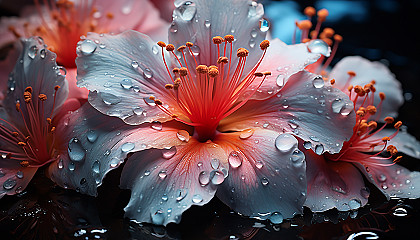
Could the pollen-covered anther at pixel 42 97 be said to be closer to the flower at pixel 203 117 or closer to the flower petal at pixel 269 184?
the flower at pixel 203 117

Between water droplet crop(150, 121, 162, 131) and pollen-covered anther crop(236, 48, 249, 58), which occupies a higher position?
pollen-covered anther crop(236, 48, 249, 58)

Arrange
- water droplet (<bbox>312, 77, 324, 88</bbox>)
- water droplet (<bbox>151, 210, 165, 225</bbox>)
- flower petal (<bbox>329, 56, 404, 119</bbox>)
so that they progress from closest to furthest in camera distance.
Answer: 1. water droplet (<bbox>151, 210, 165, 225</bbox>)
2. water droplet (<bbox>312, 77, 324, 88</bbox>)
3. flower petal (<bbox>329, 56, 404, 119</bbox>)

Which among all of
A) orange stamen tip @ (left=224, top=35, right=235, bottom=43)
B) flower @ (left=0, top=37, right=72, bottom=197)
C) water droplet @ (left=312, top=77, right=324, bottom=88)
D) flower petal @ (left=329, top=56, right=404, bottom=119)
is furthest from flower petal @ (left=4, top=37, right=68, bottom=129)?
flower petal @ (left=329, top=56, right=404, bottom=119)

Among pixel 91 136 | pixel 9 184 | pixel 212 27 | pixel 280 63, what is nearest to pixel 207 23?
pixel 212 27

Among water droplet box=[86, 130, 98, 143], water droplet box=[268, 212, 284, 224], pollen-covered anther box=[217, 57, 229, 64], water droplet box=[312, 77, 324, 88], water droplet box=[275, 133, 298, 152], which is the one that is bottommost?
water droplet box=[268, 212, 284, 224]

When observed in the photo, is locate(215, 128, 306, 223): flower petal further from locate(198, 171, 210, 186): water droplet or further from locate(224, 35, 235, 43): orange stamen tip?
locate(224, 35, 235, 43): orange stamen tip

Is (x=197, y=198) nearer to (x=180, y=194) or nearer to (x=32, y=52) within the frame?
(x=180, y=194)
